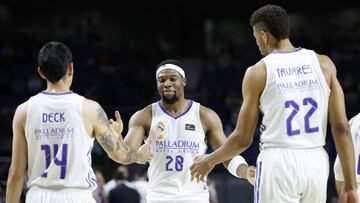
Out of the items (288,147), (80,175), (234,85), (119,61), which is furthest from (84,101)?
(119,61)

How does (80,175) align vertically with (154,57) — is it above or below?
below

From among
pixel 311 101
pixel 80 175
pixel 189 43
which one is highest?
pixel 189 43

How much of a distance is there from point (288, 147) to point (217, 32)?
2454 centimetres

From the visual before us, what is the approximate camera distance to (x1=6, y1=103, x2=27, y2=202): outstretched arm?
19.9 ft

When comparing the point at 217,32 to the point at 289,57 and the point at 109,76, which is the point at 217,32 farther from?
the point at 289,57

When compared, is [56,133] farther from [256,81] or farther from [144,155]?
[256,81]

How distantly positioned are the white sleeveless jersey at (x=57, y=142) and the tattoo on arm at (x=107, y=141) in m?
0.21

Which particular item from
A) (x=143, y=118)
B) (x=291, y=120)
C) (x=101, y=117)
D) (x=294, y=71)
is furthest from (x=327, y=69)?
(x=143, y=118)

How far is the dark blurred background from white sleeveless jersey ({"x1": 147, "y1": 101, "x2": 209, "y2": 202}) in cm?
613

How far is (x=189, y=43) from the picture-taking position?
2997cm

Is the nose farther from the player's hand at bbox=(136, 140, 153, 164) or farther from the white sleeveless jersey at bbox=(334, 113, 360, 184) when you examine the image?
the white sleeveless jersey at bbox=(334, 113, 360, 184)

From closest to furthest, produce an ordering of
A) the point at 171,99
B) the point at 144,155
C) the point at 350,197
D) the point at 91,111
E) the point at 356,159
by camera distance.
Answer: the point at 350,197
the point at 91,111
the point at 144,155
the point at 356,159
the point at 171,99

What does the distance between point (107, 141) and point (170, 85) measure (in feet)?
6.56

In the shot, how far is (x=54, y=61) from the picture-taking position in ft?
19.8
